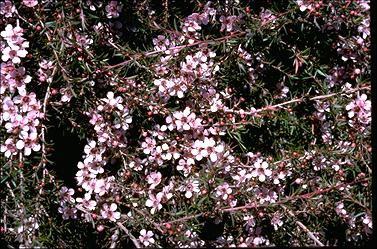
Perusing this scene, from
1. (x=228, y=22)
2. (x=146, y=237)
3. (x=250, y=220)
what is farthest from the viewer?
(x=228, y=22)

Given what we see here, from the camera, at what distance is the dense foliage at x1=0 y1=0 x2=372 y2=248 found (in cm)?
247

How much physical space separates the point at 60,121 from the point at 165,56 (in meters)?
0.62

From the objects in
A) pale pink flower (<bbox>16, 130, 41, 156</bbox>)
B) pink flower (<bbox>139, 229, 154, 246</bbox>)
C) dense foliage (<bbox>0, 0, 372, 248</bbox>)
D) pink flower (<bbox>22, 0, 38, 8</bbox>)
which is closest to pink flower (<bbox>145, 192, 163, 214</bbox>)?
dense foliage (<bbox>0, 0, 372, 248</bbox>)

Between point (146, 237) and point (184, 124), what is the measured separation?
57 cm

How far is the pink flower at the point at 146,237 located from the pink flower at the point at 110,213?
137 mm

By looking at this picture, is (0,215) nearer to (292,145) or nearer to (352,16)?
(292,145)

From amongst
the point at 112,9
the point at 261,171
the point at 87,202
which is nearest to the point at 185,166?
the point at 261,171

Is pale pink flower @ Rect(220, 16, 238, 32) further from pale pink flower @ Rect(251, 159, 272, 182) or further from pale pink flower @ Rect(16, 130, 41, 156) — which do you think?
pale pink flower @ Rect(16, 130, 41, 156)

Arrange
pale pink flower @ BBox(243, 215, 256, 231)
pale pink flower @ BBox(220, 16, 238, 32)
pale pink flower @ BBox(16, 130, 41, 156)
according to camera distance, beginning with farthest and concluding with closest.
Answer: pale pink flower @ BBox(220, 16, 238, 32) < pale pink flower @ BBox(243, 215, 256, 231) < pale pink flower @ BBox(16, 130, 41, 156)

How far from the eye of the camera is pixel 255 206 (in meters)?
2.52

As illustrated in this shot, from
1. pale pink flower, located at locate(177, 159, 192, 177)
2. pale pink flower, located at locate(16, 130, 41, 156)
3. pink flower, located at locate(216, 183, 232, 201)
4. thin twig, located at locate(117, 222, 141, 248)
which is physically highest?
pale pink flower, located at locate(16, 130, 41, 156)

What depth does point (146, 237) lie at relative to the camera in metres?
2.48

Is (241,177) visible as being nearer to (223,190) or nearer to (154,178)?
(223,190)

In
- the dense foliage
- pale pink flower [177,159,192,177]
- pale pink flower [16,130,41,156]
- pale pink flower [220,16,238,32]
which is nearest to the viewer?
pale pink flower [16,130,41,156]
